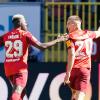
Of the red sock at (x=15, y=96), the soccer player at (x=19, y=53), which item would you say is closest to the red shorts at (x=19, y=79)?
the soccer player at (x=19, y=53)

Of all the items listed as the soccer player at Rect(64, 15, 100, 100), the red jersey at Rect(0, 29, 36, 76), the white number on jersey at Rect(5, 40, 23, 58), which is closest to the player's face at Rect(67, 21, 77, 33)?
the soccer player at Rect(64, 15, 100, 100)

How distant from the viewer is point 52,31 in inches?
539

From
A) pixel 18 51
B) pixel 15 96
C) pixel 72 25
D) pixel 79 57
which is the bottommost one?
pixel 15 96

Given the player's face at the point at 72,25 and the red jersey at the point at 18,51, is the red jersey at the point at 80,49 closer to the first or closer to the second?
the player's face at the point at 72,25

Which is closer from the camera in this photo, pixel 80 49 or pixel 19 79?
pixel 19 79

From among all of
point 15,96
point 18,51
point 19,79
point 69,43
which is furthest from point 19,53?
point 69,43

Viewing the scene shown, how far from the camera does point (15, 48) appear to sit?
426 inches

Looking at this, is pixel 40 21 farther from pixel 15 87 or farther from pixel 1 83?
pixel 15 87

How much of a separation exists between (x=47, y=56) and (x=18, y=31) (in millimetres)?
2856

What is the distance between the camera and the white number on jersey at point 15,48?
10.8 meters

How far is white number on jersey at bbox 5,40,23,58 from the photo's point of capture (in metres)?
10.8

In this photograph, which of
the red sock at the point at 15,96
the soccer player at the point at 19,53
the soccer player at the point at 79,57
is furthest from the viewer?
the soccer player at the point at 79,57

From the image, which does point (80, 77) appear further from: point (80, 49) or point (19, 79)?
point (19, 79)

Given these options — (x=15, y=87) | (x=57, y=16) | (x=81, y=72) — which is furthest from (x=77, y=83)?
(x=57, y=16)
